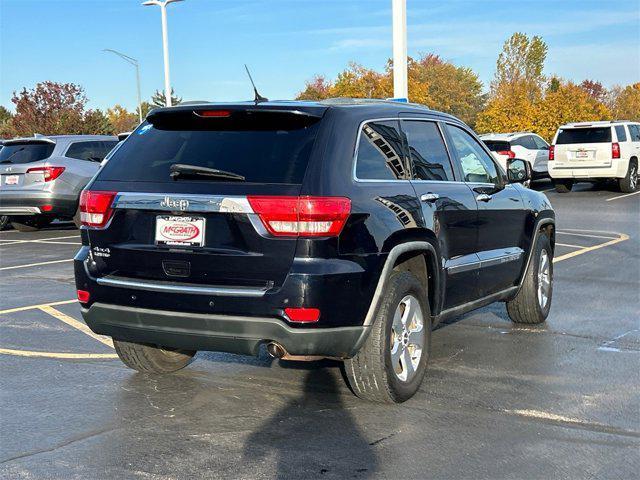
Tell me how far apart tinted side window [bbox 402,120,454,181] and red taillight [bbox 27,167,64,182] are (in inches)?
450

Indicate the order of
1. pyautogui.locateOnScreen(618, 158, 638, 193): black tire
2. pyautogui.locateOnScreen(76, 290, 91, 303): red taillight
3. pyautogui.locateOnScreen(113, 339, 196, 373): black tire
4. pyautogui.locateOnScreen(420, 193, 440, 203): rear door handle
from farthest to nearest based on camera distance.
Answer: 1. pyautogui.locateOnScreen(618, 158, 638, 193): black tire
2. pyautogui.locateOnScreen(113, 339, 196, 373): black tire
3. pyautogui.locateOnScreen(420, 193, 440, 203): rear door handle
4. pyautogui.locateOnScreen(76, 290, 91, 303): red taillight

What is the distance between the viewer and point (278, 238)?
4.43 metres

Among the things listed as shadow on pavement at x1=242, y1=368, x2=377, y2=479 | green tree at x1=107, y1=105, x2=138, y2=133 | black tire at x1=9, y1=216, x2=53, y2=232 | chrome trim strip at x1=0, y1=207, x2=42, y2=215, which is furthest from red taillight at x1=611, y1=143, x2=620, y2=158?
green tree at x1=107, y1=105, x2=138, y2=133

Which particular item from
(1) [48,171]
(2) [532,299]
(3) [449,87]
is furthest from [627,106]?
(2) [532,299]

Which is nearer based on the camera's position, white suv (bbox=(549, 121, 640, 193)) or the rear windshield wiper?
→ the rear windshield wiper

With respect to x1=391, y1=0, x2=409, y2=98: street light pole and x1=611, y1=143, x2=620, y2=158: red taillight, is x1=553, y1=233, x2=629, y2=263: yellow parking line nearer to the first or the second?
x1=391, y1=0, x2=409, y2=98: street light pole

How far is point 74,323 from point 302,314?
379cm

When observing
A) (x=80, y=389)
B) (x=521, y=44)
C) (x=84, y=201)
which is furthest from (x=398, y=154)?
(x=521, y=44)

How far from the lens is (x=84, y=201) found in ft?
16.9

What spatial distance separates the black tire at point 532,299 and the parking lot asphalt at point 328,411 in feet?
0.36

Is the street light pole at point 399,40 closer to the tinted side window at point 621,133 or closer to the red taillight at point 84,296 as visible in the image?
the tinted side window at point 621,133

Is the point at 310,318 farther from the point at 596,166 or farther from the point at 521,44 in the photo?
the point at 521,44

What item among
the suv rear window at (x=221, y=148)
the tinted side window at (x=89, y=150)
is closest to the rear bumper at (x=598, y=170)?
the tinted side window at (x=89, y=150)

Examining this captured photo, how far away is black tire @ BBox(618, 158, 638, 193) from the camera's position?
74.4 ft
